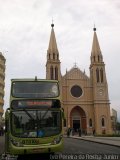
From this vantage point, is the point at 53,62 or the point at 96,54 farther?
the point at 96,54

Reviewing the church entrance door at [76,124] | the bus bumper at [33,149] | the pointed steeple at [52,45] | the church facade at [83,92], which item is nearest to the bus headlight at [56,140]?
the bus bumper at [33,149]

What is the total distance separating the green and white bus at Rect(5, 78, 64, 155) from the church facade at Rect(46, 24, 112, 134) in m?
54.5

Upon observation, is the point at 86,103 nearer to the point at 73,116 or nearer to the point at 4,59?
the point at 73,116

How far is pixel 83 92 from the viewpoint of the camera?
71.6 meters

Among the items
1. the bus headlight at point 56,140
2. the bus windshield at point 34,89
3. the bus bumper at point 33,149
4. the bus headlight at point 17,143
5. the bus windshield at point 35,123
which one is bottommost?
the bus bumper at point 33,149

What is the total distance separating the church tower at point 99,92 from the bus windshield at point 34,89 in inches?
2099

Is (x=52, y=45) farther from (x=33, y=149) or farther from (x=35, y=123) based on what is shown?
(x=33, y=149)

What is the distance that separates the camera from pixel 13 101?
13859mm

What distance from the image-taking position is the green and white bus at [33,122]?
13.5m

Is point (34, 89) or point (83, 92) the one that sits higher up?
point (83, 92)

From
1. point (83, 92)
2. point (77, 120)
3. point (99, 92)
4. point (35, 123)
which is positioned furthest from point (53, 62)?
point (35, 123)

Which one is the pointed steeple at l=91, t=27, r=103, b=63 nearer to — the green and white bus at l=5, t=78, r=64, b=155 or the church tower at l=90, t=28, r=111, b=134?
the church tower at l=90, t=28, r=111, b=134

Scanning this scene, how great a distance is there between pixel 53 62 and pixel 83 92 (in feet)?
31.3

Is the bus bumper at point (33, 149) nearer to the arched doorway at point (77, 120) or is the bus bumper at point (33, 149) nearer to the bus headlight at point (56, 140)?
the bus headlight at point (56, 140)
